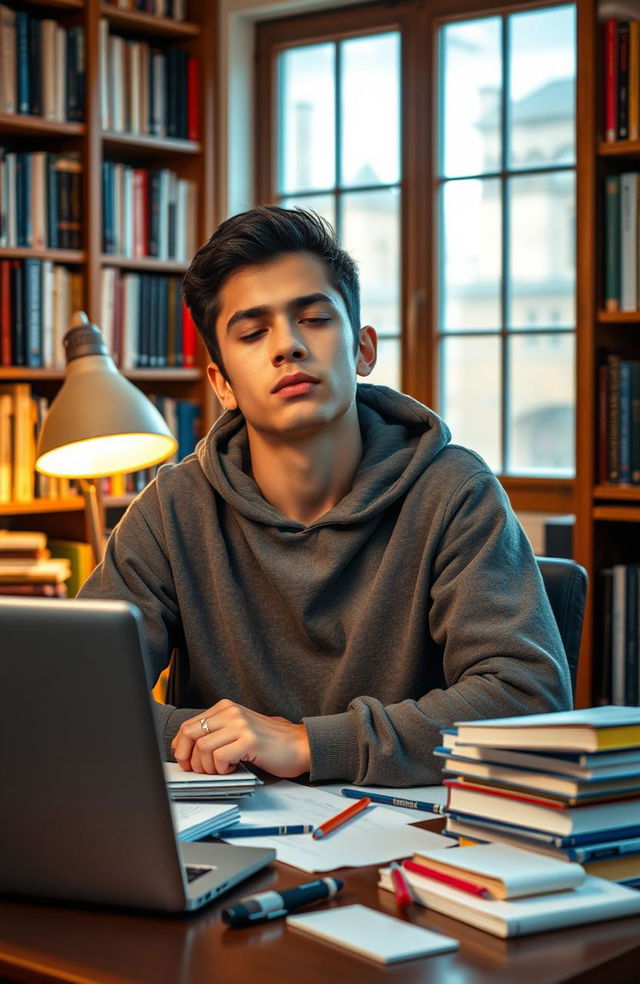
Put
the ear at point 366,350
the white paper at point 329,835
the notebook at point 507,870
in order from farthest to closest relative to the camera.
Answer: the ear at point 366,350, the white paper at point 329,835, the notebook at point 507,870

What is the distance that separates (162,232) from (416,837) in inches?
119

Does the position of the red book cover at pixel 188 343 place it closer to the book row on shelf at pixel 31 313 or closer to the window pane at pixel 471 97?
the book row on shelf at pixel 31 313

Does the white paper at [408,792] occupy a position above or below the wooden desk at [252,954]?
below

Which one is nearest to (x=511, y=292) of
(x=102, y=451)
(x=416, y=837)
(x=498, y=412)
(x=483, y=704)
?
(x=498, y=412)

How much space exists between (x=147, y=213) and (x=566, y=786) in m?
3.15

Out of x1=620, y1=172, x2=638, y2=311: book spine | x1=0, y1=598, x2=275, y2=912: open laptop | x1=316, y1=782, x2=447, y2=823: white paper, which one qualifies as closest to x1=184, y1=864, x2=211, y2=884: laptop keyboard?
x1=0, y1=598, x2=275, y2=912: open laptop

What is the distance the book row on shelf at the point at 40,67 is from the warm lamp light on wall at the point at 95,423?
135 cm

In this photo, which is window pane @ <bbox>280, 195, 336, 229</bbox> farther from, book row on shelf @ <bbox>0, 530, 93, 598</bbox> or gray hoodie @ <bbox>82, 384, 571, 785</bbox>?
gray hoodie @ <bbox>82, 384, 571, 785</bbox>

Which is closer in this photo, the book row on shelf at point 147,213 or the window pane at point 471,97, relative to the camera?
the window pane at point 471,97

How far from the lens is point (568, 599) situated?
5.95 ft

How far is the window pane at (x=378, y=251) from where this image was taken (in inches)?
154

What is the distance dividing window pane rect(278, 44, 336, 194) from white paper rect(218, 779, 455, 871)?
3.00 metres

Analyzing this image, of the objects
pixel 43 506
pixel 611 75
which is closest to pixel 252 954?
pixel 611 75

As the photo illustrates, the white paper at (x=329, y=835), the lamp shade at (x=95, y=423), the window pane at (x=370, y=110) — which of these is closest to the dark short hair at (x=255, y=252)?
the lamp shade at (x=95, y=423)
